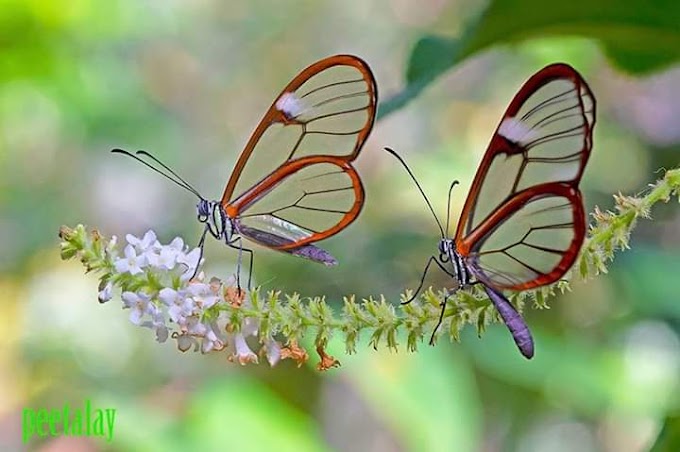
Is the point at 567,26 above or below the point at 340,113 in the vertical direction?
above

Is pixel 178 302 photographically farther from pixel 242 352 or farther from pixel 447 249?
pixel 447 249

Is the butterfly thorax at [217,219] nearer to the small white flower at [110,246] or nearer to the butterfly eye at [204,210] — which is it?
the butterfly eye at [204,210]

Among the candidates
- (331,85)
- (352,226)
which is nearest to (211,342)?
(331,85)

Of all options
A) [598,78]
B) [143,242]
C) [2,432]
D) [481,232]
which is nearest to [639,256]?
[598,78]

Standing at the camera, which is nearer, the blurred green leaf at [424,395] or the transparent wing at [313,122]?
the transparent wing at [313,122]

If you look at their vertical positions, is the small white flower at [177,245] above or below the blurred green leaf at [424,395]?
below

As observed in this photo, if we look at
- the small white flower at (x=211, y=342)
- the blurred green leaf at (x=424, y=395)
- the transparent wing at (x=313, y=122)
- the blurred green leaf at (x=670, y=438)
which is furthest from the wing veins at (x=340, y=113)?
the blurred green leaf at (x=424, y=395)

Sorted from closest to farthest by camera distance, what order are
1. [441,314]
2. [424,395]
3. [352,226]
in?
[441,314] → [424,395] → [352,226]

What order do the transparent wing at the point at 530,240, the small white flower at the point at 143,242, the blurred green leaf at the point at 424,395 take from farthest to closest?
the blurred green leaf at the point at 424,395 < the small white flower at the point at 143,242 < the transparent wing at the point at 530,240
